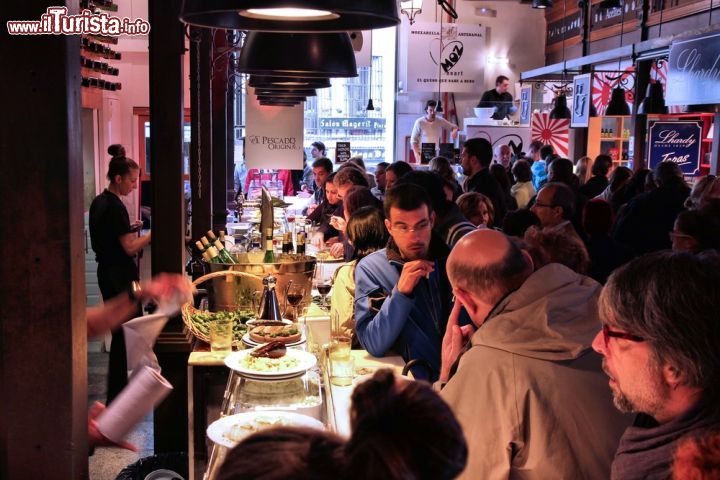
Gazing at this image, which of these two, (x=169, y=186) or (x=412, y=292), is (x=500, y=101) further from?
(x=412, y=292)

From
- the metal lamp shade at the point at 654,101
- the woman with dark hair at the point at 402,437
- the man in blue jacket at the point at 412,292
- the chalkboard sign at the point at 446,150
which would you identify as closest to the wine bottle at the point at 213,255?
the man in blue jacket at the point at 412,292

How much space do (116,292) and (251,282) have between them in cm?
213

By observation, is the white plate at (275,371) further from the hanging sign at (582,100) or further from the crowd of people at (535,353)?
the hanging sign at (582,100)

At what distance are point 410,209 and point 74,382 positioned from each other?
6.07 ft

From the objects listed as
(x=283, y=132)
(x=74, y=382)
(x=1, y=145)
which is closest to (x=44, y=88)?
(x=1, y=145)

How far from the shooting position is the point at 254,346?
11.1 feet

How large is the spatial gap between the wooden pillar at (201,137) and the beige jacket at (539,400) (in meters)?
5.29

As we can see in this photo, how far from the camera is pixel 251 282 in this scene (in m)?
3.96

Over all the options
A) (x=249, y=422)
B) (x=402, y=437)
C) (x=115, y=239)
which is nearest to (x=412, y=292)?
(x=249, y=422)

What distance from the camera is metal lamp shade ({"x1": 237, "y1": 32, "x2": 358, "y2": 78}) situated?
10.3 feet

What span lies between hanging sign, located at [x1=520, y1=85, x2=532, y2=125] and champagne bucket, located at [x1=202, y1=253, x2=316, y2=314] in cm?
1265

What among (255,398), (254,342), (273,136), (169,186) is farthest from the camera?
(273,136)

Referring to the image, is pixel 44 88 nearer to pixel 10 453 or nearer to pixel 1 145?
pixel 1 145

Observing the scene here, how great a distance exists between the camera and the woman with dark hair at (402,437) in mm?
837
